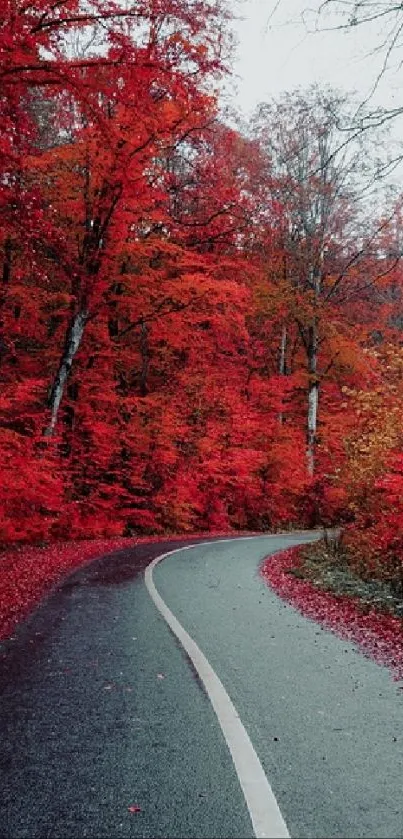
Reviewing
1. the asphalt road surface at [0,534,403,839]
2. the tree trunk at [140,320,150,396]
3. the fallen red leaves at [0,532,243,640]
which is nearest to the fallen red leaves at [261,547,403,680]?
the asphalt road surface at [0,534,403,839]

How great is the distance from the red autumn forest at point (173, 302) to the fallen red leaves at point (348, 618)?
5.65ft

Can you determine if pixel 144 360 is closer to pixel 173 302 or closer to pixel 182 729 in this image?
pixel 173 302

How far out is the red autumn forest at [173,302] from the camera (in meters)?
9.30


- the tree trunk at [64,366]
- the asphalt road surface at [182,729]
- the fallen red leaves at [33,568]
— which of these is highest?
the tree trunk at [64,366]

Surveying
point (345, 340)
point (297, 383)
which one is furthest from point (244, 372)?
point (345, 340)

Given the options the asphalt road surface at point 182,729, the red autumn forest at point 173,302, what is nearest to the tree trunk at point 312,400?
the red autumn forest at point 173,302

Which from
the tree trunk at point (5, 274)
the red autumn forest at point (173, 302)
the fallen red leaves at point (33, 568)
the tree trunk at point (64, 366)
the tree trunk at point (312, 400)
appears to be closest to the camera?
the fallen red leaves at point (33, 568)

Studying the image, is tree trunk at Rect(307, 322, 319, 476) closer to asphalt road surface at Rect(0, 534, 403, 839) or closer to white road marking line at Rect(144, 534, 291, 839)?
asphalt road surface at Rect(0, 534, 403, 839)

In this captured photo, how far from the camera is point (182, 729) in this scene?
158 inches

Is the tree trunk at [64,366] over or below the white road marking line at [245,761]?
over

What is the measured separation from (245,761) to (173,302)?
17463 millimetres

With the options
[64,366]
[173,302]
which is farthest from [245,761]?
[173,302]

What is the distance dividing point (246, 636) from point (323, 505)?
21783mm

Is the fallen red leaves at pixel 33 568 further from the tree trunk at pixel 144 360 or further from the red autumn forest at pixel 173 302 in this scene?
the tree trunk at pixel 144 360
